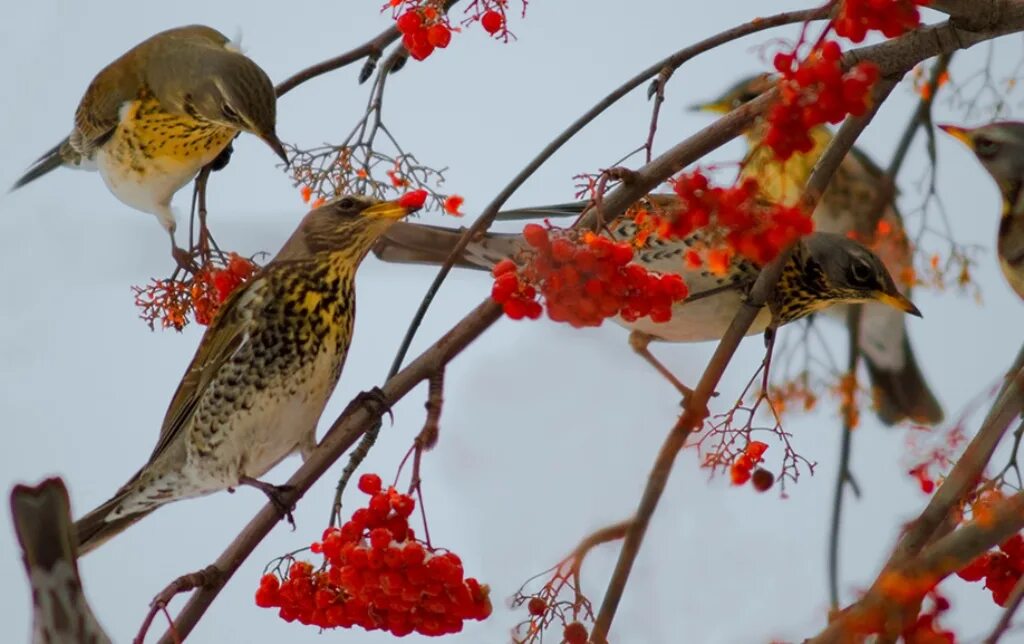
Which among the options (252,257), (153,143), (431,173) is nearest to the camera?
(431,173)

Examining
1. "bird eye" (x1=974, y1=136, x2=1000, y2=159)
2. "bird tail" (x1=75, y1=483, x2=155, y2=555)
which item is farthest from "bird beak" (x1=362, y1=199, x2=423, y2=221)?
"bird eye" (x1=974, y1=136, x2=1000, y2=159)

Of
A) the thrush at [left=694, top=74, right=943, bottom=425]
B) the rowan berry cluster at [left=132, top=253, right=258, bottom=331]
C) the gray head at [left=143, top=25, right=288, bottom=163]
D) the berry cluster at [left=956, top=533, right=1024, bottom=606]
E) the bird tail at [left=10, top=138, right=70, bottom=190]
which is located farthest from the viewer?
the bird tail at [left=10, top=138, right=70, bottom=190]

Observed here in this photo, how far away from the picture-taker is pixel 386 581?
0.97m

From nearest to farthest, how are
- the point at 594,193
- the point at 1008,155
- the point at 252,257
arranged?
the point at 594,193, the point at 252,257, the point at 1008,155

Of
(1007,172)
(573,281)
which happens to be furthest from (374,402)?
(1007,172)

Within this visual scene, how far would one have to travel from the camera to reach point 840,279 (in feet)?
4.87

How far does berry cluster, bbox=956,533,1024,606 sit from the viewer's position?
1.08 m

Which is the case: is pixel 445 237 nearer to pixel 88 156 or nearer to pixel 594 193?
pixel 594 193

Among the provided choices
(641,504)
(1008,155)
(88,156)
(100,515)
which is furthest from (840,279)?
(88,156)

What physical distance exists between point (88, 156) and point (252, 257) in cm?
58

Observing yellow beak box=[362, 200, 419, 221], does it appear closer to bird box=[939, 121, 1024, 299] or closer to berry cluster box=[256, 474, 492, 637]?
berry cluster box=[256, 474, 492, 637]

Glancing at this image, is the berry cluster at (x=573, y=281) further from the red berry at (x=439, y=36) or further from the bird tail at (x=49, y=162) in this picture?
the bird tail at (x=49, y=162)

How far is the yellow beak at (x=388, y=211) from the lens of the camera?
4.22ft

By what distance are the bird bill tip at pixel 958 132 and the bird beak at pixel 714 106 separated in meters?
0.35
